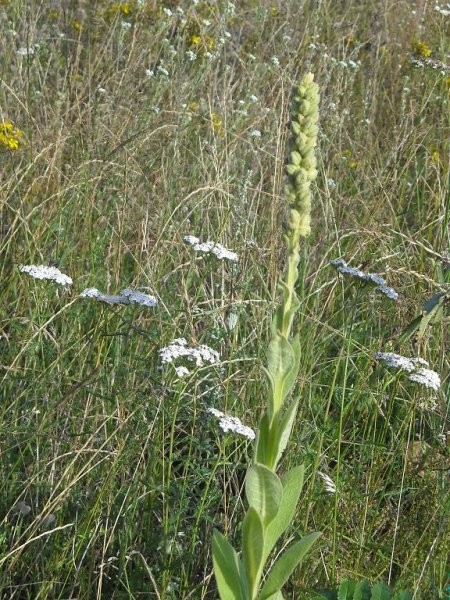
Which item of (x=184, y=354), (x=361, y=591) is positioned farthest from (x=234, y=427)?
(x=361, y=591)

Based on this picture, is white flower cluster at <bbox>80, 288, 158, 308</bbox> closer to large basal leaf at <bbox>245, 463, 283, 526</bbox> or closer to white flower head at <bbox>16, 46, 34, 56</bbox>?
large basal leaf at <bbox>245, 463, 283, 526</bbox>

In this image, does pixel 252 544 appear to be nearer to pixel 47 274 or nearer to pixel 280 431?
pixel 280 431

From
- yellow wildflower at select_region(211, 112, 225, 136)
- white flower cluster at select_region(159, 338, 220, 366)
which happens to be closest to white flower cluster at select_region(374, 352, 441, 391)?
white flower cluster at select_region(159, 338, 220, 366)

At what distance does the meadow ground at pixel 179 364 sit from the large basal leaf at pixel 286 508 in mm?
423

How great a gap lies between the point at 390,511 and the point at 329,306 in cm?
90

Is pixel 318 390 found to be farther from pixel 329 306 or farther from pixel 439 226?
pixel 439 226

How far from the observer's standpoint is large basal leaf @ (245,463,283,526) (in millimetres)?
1507

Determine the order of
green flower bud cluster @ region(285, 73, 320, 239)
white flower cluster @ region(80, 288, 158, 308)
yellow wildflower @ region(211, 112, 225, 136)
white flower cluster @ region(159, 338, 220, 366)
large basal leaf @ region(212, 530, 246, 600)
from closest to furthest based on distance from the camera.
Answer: green flower bud cluster @ region(285, 73, 320, 239), large basal leaf @ region(212, 530, 246, 600), white flower cluster @ region(159, 338, 220, 366), white flower cluster @ region(80, 288, 158, 308), yellow wildflower @ region(211, 112, 225, 136)

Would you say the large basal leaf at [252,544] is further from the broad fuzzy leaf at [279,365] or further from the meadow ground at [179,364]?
the meadow ground at [179,364]

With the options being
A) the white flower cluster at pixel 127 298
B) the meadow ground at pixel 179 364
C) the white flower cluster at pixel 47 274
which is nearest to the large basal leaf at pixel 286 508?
the meadow ground at pixel 179 364

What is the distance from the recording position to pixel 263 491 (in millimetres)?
1535

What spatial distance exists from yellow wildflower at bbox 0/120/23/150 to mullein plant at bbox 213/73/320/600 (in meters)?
2.26

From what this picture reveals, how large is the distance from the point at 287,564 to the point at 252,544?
0.07 meters

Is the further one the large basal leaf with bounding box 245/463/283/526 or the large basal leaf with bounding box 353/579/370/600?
the large basal leaf with bounding box 353/579/370/600
